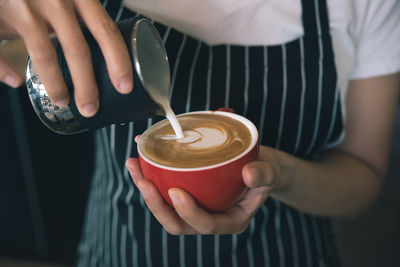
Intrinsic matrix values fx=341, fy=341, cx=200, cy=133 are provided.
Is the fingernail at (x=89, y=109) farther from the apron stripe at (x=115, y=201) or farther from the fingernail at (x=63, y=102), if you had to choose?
the apron stripe at (x=115, y=201)

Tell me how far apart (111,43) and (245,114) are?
43cm

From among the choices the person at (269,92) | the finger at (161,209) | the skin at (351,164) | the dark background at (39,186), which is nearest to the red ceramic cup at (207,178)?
the finger at (161,209)

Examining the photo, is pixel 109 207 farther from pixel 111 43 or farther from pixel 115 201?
pixel 111 43

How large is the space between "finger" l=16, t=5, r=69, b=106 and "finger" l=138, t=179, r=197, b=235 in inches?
Answer: 7.8

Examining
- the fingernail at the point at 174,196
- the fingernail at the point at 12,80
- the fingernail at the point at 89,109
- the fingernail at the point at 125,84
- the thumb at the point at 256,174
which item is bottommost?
the fingernail at the point at 174,196

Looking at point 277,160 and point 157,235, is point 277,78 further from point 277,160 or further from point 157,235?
point 157,235

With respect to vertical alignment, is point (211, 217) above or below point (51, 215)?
above

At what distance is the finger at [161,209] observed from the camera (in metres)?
0.54

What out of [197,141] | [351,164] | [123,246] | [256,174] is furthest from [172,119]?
[351,164]

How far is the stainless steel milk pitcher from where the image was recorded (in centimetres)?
48

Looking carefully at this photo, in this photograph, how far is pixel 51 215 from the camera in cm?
150

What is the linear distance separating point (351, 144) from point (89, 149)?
1.07 metres

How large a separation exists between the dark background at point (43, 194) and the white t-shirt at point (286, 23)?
0.79 m

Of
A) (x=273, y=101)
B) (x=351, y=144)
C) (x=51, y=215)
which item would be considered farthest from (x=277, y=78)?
(x=51, y=215)
